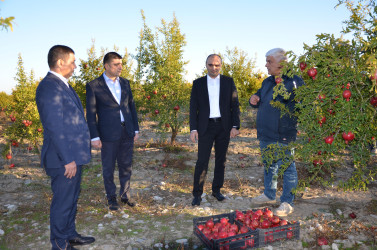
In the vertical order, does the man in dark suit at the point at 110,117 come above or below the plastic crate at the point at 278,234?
above

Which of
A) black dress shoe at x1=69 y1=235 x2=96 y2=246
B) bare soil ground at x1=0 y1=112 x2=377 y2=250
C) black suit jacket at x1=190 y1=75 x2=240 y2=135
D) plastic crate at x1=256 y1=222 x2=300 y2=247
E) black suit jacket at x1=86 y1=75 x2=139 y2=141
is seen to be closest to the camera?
plastic crate at x1=256 y1=222 x2=300 y2=247

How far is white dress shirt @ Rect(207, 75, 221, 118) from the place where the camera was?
197 inches

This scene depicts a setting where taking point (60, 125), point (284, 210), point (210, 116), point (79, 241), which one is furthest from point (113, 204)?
point (284, 210)

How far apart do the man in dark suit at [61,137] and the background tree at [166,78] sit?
5667 mm

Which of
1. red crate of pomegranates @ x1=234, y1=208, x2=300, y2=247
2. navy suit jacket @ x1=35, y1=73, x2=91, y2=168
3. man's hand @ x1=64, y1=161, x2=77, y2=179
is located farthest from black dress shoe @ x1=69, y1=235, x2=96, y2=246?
red crate of pomegranates @ x1=234, y1=208, x2=300, y2=247

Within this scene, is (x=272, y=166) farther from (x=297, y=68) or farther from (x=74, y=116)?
(x=74, y=116)

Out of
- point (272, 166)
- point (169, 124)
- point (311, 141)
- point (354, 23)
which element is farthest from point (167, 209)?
point (169, 124)

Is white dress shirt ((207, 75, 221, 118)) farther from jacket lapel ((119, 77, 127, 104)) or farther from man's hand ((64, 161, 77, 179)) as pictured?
man's hand ((64, 161, 77, 179))

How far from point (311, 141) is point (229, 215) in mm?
2047

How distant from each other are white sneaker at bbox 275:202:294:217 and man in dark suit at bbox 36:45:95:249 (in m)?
3.10

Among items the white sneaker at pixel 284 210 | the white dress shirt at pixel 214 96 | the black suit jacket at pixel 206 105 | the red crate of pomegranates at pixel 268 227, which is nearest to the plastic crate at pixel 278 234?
the red crate of pomegranates at pixel 268 227

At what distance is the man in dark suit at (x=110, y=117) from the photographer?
14.8ft

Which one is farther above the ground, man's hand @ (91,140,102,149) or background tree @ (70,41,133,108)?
background tree @ (70,41,133,108)

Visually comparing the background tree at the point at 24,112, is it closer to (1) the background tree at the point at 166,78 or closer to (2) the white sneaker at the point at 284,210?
(1) the background tree at the point at 166,78
